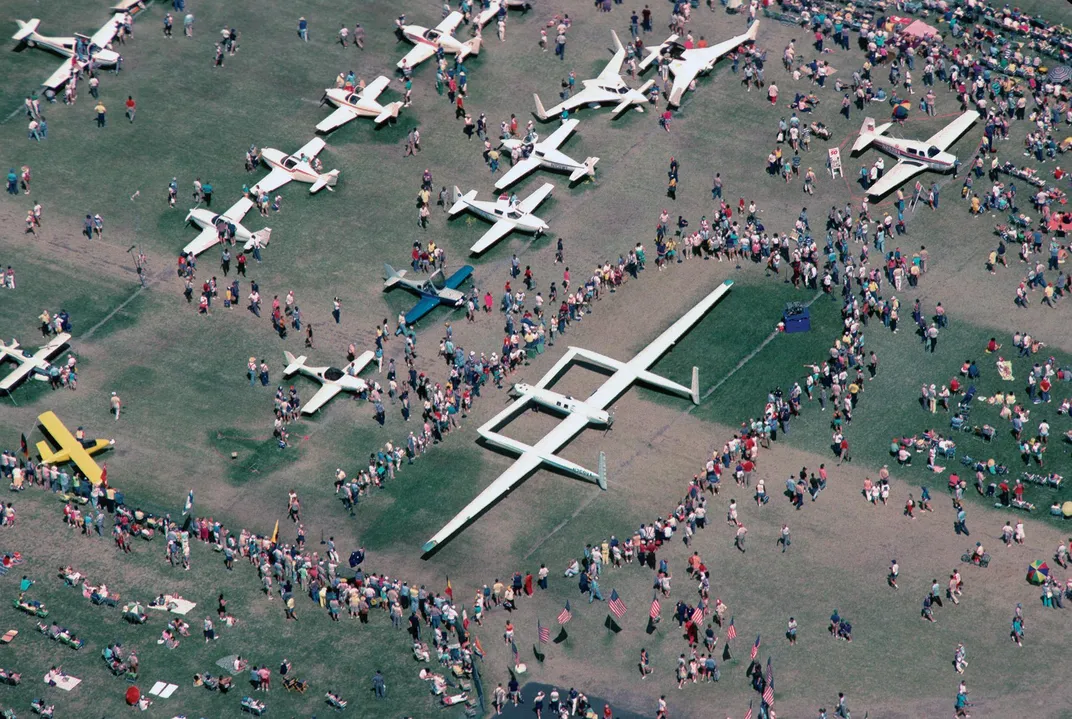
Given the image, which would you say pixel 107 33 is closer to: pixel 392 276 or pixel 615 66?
pixel 392 276

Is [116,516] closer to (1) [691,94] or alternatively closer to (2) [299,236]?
(2) [299,236]

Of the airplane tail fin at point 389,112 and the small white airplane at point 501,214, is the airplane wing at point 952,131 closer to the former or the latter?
the small white airplane at point 501,214

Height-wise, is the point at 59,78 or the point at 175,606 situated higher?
the point at 59,78

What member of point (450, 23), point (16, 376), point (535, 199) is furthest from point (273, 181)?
point (16, 376)

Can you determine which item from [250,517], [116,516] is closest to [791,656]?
[250,517]

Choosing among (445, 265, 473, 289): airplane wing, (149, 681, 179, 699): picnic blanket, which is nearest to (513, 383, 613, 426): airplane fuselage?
(445, 265, 473, 289): airplane wing
